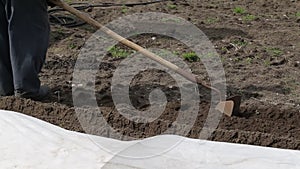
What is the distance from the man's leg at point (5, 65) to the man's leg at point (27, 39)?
0.17 m

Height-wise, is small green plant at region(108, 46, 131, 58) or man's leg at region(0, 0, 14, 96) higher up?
man's leg at region(0, 0, 14, 96)

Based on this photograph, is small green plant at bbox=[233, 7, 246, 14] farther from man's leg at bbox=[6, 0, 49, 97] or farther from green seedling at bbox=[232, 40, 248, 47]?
man's leg at bbox=[6, 0, 49, 97]

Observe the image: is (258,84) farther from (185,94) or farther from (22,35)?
(22,35)

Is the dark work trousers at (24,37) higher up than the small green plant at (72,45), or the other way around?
the dark work trousers at (24,37)

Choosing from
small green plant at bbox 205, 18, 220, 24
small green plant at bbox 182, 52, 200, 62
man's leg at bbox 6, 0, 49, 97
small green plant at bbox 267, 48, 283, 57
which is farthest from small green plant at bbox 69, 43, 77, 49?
small green plant at bbox 267, 48, 283, 57


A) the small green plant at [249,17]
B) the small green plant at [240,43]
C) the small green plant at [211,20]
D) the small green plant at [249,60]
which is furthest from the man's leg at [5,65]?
the small green plant at [249,17]

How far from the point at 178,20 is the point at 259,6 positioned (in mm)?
1451

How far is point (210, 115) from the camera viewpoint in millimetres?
4297

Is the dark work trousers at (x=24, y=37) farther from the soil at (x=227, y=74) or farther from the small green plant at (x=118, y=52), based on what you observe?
the small green plant at (x=118, y=52)

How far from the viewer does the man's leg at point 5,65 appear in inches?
187

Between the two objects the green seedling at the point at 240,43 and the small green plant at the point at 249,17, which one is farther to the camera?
the small green plant at the point at 249,17

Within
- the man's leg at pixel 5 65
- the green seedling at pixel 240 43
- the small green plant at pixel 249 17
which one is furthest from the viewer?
the small green plant at pixel 249 17

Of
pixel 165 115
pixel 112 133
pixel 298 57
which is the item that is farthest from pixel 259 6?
pixel 112 133

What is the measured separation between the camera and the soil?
4066 millimetres
